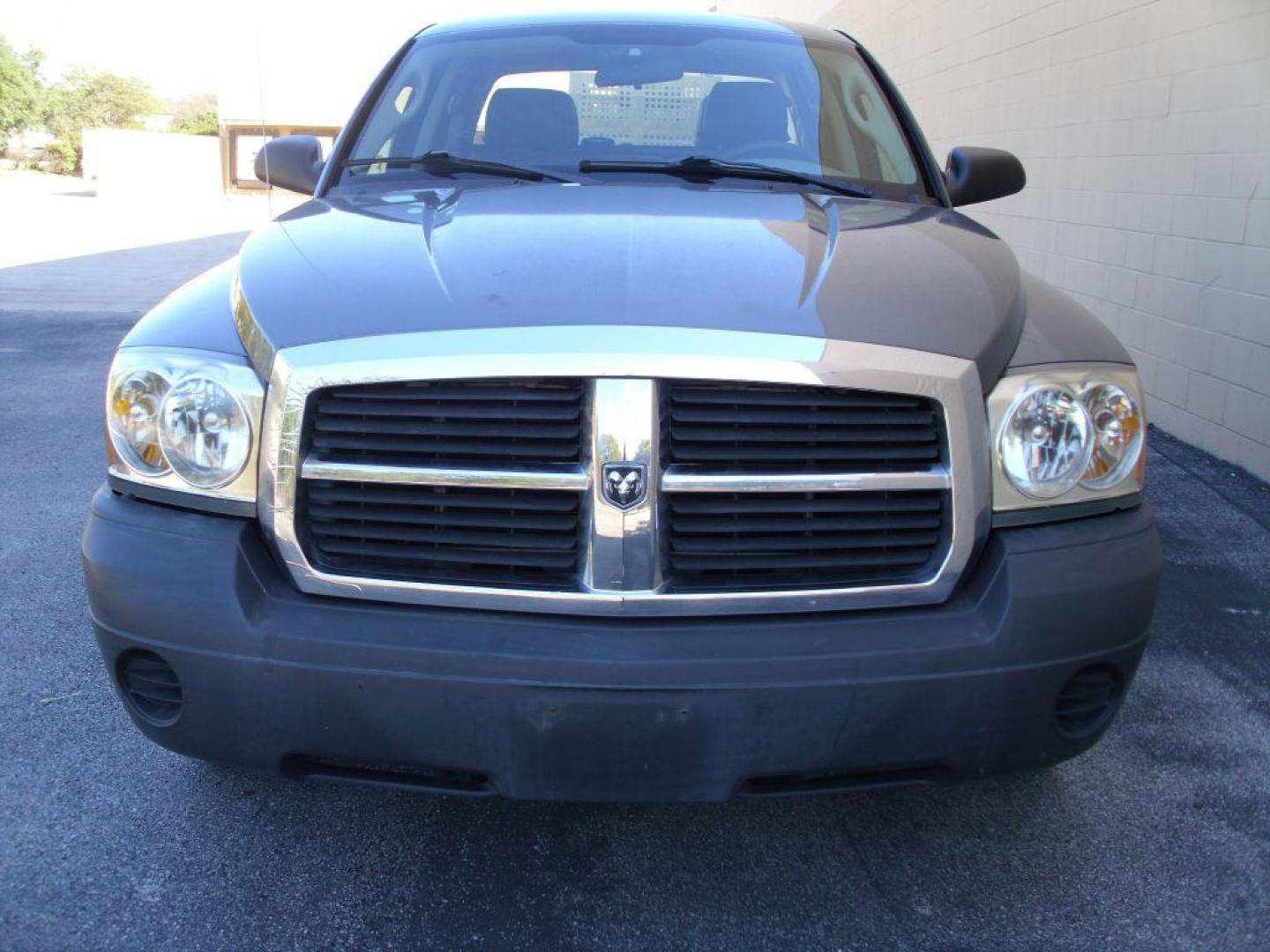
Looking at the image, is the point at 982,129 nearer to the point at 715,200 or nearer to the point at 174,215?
the point at 715,200

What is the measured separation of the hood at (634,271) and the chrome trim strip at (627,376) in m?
0.04

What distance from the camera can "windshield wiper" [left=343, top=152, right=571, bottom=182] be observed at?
3375 mm

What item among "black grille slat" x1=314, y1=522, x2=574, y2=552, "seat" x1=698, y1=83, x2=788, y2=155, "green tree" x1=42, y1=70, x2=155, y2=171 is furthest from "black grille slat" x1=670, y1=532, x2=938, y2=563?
"green tree" x1=42, y1=70, x2=155, y2=171

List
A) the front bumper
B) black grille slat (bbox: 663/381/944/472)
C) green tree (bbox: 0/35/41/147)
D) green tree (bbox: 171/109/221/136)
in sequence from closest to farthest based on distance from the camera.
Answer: the front bumper → black grille slat (bbox: 663/381/944/472) → green tree (bbox: 0/35/41/147) → green tree (bbox: 171/109/221/136)

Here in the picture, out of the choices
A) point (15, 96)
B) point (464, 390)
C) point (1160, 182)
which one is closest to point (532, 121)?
point (464, 390)

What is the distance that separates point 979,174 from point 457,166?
5.27 ft

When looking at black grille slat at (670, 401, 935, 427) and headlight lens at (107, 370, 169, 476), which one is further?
headlight lens at (107, 370, 169, 476)

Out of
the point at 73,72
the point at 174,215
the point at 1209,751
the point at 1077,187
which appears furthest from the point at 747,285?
the point at 73,72

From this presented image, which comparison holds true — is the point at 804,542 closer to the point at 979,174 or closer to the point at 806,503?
the point at 806,503

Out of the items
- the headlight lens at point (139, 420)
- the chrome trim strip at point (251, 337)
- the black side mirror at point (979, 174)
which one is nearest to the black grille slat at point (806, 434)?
the chrome trim strip at point (251, 337)

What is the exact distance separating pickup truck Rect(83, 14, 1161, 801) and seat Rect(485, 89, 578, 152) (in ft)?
3.74

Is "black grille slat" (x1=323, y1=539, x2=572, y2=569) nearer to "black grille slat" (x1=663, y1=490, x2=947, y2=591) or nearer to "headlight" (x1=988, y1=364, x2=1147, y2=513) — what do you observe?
"black grille slat" (x1=663, y1=490, x2=947, y2=591)

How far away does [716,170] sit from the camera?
11.3 feet

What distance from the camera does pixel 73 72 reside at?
183 feet
